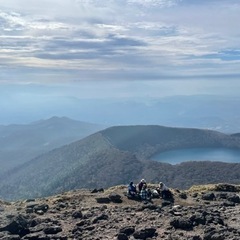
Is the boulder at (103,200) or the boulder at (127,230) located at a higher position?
the boulder at (103,200)

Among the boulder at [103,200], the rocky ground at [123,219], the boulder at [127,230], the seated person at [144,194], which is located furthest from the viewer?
the seated person at [144,194]

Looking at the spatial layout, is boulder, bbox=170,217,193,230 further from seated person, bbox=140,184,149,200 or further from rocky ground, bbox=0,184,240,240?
seated person, bbox=140,184,149,200

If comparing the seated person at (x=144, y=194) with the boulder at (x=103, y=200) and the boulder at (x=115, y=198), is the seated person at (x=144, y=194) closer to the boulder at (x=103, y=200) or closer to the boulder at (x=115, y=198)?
the boulder at (x=115, y=198)

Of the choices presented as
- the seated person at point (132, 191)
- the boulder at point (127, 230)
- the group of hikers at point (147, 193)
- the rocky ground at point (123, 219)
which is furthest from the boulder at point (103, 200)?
the boulder at point (127, 230)

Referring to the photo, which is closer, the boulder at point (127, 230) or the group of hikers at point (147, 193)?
the boulder at point (127, 230)

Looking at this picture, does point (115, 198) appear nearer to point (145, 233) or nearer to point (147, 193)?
point (147, 193)

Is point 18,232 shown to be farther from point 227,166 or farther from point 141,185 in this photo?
point 227,166

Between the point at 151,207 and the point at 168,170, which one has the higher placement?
the point at 151,207

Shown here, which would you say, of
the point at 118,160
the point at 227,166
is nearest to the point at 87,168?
the point at 118,160

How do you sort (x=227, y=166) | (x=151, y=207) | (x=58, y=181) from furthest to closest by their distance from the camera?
(x=58, y=181)
(x=227, y=166)
(x=151, y=207)
